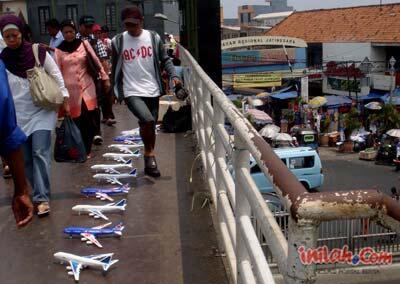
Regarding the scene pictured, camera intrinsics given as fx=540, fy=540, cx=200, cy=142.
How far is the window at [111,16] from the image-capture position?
31641 mm

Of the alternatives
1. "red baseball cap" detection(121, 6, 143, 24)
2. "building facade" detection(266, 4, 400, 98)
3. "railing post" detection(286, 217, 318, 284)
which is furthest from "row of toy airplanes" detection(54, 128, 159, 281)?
"building facade" detection(266, 4, 400, 98)

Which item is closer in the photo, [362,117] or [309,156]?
[309,156]

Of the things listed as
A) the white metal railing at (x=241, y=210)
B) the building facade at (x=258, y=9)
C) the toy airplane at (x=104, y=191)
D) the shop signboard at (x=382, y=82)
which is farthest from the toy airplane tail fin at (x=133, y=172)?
the building facade at (x=258, y=9)

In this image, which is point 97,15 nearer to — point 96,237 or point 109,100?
point 109,100

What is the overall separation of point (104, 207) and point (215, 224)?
0.88 m

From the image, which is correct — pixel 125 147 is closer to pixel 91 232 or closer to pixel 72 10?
pixel 91 232

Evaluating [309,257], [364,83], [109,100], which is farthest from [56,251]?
[364,83]

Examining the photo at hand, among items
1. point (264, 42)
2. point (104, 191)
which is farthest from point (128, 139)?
point (264, 42)

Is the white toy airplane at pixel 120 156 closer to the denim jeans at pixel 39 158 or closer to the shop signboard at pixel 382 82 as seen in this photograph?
the denim jeans at pixel 39 158

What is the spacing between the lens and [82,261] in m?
3.16

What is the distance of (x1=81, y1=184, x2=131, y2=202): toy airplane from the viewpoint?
14.6ft

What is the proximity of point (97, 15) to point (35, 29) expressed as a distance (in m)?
3.75

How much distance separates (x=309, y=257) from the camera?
1222mm

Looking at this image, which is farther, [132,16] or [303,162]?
[303,162]
